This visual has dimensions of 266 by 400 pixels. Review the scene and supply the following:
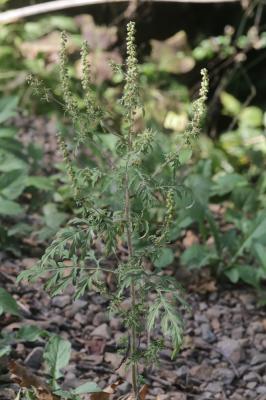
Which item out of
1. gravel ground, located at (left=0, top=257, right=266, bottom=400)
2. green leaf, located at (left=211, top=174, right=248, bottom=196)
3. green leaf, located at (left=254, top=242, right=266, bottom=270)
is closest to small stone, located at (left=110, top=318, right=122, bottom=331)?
gravel ground, located at (left=0, top=257, right=266, bottom=400)

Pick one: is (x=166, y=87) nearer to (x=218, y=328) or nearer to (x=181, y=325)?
(x=218, y=328)

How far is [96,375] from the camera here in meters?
2.80

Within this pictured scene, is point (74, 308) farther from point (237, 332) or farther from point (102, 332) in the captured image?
point (237, 332)

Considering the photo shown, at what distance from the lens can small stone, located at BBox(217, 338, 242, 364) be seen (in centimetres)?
307

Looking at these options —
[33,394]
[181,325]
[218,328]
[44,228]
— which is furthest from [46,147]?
[181,325]

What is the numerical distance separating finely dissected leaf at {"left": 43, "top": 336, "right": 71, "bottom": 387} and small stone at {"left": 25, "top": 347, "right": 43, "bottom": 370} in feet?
0.54

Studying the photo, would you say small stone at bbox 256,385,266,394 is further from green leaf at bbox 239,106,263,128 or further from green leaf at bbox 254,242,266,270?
green leaf at bbox 239,106,263,128

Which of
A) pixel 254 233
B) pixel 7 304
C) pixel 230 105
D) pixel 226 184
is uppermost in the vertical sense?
pixel 230 105

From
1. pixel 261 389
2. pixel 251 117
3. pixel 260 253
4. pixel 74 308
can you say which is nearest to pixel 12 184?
pixel 74 308

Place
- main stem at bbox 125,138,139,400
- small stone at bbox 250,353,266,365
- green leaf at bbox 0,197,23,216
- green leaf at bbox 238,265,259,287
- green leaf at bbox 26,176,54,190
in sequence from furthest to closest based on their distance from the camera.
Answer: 1. green leaf at bbox 26,176,54,190
2. green leaf at bbox 238,265,259,287
3. green leaf at bbox 0,197,23,216
4. small stone at bbox 250,353,266,365
5. main stem at bbox 125,138,139,400

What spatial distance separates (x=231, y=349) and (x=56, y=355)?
0.83 metres

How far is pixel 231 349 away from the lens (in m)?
3.11

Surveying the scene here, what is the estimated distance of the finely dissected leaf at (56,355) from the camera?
2.57 metres

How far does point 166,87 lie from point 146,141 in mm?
3481
